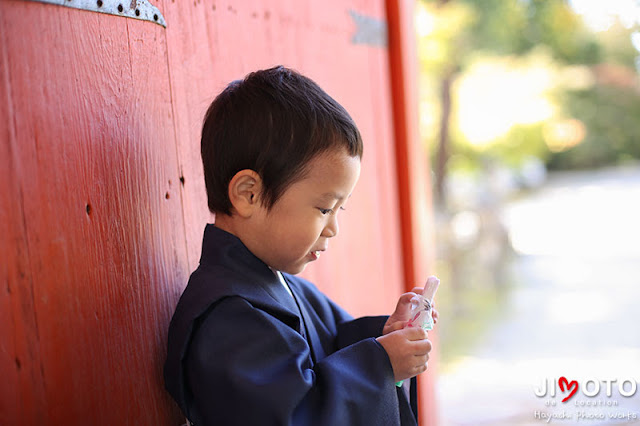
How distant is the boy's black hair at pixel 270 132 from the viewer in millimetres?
1150

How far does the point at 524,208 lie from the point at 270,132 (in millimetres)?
10539

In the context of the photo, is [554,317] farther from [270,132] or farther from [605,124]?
[270,132]

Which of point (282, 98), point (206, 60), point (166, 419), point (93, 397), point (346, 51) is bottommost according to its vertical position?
point (166, 419)

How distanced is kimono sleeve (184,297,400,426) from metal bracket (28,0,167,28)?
1.86ft

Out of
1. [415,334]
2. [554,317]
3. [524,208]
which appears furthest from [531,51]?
[415,334]

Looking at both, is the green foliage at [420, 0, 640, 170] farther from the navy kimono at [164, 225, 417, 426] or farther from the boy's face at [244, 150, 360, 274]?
the navy kimono at [164, 225, 417, 426]

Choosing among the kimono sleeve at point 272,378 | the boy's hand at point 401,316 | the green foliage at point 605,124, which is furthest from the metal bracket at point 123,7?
the green foliage at point 605,124

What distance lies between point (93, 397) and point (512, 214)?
408 inches

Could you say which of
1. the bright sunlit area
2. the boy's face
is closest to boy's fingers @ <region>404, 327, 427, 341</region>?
the boy's face

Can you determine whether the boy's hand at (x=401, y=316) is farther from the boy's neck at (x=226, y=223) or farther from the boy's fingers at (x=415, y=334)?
the boy's neck at (x=226, y=223)

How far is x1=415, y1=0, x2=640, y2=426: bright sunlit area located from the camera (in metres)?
5.97

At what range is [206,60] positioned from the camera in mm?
1488

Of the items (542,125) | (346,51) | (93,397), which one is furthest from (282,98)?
(542,125)

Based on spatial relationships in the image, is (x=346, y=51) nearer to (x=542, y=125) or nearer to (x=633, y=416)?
(x=633, y=416)
